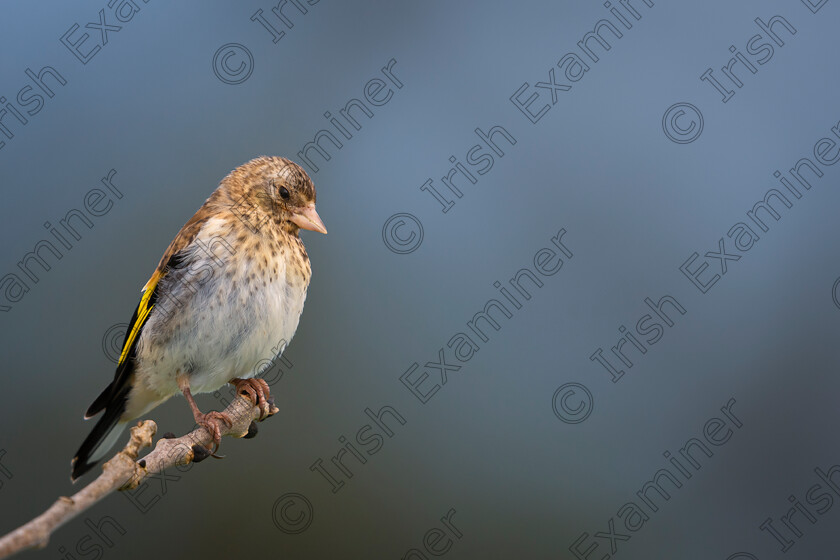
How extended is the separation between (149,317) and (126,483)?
1.59 m

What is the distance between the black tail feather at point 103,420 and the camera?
329 cm

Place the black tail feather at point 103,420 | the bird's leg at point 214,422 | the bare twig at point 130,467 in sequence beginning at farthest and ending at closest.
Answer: the black tail feather at point 103,420 → the bird's leg at point 214,422 → the bare twig at point 130,467

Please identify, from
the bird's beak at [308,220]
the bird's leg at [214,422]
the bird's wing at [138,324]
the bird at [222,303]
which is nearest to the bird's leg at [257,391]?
the bird at [222,303]

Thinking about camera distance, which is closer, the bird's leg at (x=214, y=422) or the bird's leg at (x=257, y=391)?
the bird's leg at (x=214, y=422)

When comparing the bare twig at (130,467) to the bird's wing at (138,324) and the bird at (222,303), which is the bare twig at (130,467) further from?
the bird's wing at (138,324)

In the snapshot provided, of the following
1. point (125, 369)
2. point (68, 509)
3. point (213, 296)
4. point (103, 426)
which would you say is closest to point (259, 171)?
point (213, 296)

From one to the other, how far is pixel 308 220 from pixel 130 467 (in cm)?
169

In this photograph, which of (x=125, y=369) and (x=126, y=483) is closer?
(x=126, y=483)

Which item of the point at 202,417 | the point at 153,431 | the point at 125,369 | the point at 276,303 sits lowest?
the point at 125,369

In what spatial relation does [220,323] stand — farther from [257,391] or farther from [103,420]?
[103,420]

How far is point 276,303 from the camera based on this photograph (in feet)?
10.7

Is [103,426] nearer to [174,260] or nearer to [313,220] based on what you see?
[174,260]

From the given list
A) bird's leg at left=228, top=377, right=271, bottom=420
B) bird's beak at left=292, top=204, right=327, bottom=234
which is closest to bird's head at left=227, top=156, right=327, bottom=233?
bird's beak at left=292, top=204, right=327, bottom=234

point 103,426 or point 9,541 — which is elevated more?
point 9,541
